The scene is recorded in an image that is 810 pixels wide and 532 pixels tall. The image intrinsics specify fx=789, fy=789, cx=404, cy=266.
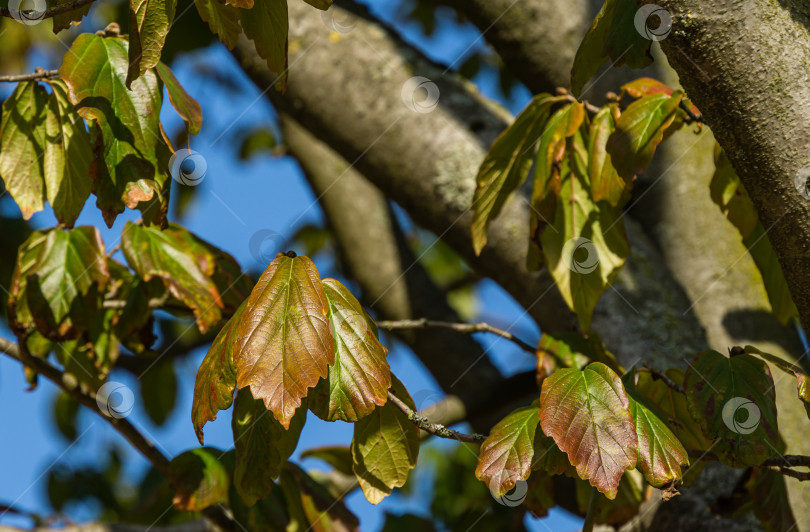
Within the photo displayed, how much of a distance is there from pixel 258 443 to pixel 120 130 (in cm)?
44

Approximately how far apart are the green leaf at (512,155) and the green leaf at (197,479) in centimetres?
56

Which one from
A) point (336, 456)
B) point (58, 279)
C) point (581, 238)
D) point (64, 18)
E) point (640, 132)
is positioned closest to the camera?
point (64, 18)

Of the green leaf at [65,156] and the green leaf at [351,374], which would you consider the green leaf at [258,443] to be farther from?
the green leaf at [65,156]

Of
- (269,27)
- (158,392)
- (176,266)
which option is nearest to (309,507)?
(176,266)

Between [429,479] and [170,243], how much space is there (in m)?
1.83

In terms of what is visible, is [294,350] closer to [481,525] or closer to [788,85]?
[788,85]

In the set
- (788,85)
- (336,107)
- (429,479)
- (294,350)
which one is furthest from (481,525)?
(788,85)

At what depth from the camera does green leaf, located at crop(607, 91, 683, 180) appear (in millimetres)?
1045

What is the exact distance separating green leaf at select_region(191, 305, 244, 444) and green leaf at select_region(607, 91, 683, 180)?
53cm

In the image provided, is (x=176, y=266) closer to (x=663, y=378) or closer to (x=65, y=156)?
(x=65, y=156)

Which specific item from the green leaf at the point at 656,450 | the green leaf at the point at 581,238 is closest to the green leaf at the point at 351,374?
the green leaf at the point at 656,450

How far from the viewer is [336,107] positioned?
1.72 m

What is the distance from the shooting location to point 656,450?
2.86 feet

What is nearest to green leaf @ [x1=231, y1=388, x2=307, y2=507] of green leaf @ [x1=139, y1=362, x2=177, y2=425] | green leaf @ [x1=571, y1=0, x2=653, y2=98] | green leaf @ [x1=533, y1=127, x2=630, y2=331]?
green leaf @ [x1=533, y1=127, x2=630, y2=331]
